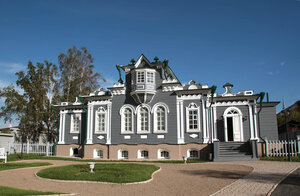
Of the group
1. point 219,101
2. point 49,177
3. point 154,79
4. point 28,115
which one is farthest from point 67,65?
point 49,177

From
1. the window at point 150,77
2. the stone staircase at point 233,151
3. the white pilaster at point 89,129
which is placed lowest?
the stone staircase at point 233,151

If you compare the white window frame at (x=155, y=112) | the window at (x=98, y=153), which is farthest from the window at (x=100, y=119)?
the white window frame at (x=155, y=112)

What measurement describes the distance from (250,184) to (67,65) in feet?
92.5

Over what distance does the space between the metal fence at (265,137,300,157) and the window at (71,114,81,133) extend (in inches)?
616

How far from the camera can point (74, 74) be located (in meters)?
32.7

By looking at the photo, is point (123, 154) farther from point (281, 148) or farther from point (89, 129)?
point (281, 148)

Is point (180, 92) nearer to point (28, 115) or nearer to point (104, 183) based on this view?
point (104, 183)

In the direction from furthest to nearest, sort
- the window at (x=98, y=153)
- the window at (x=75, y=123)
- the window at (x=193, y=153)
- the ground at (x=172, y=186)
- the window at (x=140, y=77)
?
the window at (x=75, y=123)
the window at (x=98, y=153)
the window at (x=140, y=77)
the window at (x=193, y=153)
the ground at (x=172, y=186)

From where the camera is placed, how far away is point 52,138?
3047 centimetres

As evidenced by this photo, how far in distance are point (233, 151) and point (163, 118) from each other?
5.73 meters

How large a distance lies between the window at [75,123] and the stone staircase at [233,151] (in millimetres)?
12404

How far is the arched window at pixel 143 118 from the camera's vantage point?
804 inches

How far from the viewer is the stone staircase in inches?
667

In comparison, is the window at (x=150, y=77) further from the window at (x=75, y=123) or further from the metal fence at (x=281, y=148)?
the metal fence at (x=281, y=148)
